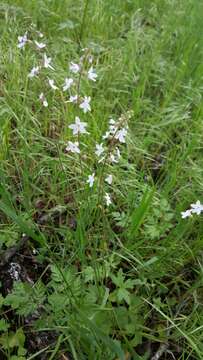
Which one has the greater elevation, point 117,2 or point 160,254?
point 117,2

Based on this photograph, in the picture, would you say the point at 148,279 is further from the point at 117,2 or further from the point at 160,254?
the point at 117,2

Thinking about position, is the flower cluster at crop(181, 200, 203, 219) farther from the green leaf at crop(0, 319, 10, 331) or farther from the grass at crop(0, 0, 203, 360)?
the green leaf at crop(0, 319, 10, 331)

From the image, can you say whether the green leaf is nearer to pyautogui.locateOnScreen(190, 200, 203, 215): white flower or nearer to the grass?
the grass

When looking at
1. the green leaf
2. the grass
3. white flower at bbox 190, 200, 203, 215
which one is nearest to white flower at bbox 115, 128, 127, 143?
the grass

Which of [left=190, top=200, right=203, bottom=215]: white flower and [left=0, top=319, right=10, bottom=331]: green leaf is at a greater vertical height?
[left=190, top=200, right=203, bottom=215]: white flower

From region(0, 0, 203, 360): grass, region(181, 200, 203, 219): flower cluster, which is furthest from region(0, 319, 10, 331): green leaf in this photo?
region(181, 200, 203, 219): flower cluster

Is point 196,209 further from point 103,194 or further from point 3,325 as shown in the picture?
point 3,325

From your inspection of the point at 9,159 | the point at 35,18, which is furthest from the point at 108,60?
the point at 9,159

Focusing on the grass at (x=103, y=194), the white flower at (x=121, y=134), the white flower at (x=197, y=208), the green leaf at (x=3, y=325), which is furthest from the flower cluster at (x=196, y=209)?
the green leaf at (x=3, y=325)

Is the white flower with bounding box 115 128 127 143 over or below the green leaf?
over

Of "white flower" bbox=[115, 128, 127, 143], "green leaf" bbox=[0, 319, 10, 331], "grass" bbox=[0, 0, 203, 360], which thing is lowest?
"green leaf" bbox=[0, 319, 10, 331]
